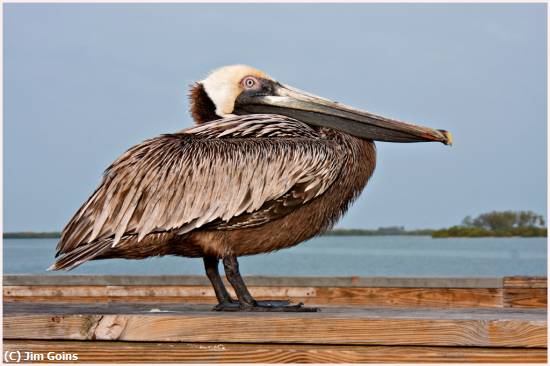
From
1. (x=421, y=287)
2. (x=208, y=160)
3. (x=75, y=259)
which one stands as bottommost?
(x=421, y=287)

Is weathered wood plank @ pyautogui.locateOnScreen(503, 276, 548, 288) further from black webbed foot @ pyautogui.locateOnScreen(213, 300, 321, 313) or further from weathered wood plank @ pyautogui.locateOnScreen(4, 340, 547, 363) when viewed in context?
weathered wood plank @ pyautogui.locateOnScreen(4, 340, 547, 363)

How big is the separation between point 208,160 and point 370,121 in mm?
1008

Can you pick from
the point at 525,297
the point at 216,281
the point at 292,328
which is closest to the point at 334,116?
the point at 216,281

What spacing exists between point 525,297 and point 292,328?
13.2ft

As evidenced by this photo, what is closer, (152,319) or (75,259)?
(152,319)

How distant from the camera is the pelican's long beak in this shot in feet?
18.6

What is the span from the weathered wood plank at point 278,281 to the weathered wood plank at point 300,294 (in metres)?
0.05

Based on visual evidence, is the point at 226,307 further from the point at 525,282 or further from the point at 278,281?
the point at 278,281

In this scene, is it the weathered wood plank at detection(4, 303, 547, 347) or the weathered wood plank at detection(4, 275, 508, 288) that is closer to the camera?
the weathered wood plank at detection(4, 303, 547, 347)

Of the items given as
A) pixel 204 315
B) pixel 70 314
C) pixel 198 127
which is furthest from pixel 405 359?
pixel 198 127

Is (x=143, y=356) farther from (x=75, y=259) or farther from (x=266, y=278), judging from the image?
(x=266, y=278)

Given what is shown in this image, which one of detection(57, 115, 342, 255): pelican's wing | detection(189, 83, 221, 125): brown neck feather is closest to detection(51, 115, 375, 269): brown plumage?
detection(57, 115, 342, 255): pelican's wing

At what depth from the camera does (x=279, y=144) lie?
5.40 meters

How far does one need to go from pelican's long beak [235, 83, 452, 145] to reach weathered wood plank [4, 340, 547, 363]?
1.64 meters
